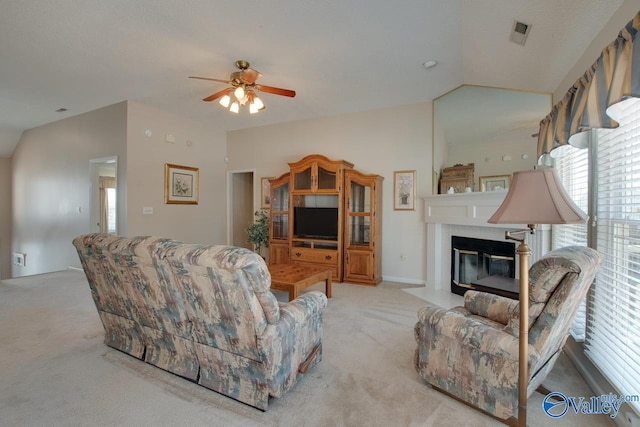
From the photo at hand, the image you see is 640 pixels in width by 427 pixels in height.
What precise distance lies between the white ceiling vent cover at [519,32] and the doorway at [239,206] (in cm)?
488

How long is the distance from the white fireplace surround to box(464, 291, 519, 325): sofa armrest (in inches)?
48.3

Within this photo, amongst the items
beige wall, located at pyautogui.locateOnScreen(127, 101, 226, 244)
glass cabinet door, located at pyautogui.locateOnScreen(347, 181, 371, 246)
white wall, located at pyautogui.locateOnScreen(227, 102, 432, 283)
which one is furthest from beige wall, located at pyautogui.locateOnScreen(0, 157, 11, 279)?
glass cabinet door, located at pyautogui.locateOnScreen(347, 181, 371, 246)

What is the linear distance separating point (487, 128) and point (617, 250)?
2.27m

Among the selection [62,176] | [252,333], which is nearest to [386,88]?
[252,333]

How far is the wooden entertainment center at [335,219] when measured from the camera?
450cm

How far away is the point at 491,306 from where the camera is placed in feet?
6.97

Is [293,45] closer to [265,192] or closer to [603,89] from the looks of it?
[603,89]

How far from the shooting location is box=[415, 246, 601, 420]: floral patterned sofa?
1474 millimetres

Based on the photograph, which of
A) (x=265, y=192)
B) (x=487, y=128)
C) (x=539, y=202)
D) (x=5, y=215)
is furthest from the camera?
(x=5, y=215)

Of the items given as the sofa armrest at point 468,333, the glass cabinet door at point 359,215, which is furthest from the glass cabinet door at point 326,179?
the sofa armrest at point 468,333

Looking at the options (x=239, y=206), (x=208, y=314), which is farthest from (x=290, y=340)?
(x=239, y=206)

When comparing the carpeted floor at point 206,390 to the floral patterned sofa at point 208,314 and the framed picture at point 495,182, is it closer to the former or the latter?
the floral patterned sofa at point 208,314

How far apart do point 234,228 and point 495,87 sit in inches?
210

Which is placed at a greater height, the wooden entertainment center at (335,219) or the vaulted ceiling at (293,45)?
the vaulted ceiling at (293,45)
